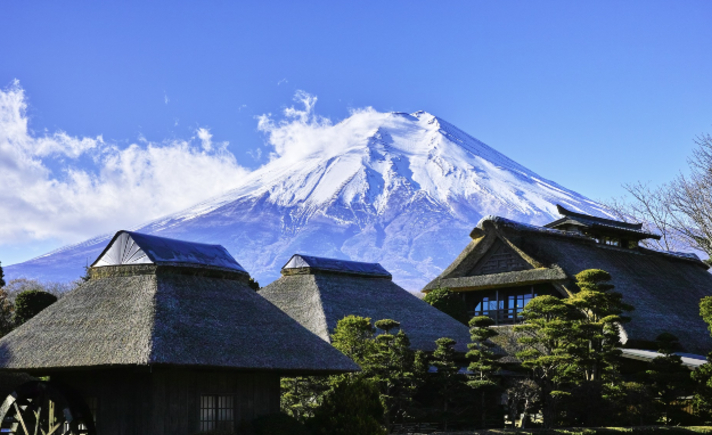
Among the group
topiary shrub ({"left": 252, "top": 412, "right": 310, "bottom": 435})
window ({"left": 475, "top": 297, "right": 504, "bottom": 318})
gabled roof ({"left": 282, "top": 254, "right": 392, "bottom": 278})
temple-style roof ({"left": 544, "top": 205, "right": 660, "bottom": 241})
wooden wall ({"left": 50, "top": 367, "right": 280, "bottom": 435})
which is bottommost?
topiary shrub ({"left": 252, "top": 412, "right": 310, "bottom": 435})

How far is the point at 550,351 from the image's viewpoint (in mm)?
28094

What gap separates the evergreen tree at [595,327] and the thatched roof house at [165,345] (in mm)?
9048

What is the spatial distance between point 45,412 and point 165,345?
4.56 metres

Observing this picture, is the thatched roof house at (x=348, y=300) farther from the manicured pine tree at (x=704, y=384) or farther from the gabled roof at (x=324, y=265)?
the manicured pine tree at (x=704, y=384)

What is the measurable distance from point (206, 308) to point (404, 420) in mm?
9664

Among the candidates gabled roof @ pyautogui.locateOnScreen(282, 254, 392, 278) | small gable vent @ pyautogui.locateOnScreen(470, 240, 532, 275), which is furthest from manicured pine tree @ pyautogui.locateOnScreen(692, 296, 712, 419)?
gabled roof @ pyautogui.locateOnScreen(282, 254, 392, 278)

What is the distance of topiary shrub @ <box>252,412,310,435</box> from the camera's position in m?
20.2

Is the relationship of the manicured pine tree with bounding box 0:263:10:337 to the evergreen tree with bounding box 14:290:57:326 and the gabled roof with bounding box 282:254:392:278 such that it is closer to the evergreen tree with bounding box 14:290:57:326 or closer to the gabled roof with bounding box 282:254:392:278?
the evergreen tree with bounding box 14:290:57:326

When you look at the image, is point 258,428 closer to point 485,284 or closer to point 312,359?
point 312,359

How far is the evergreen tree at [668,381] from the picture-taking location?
2811 centimetres

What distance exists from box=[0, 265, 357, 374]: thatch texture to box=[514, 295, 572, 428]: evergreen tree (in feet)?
26.7

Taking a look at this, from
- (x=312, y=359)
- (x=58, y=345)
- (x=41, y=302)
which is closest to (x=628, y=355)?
(x=312, y=359)

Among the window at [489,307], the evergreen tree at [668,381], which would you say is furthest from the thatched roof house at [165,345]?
the window at [489,307]

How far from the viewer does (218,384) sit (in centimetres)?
2080
